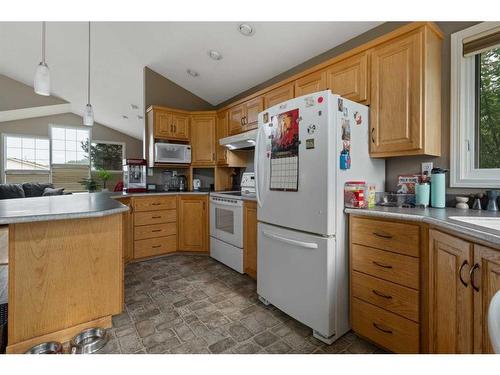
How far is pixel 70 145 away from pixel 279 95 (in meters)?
7.29

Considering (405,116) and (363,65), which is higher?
(363,65)

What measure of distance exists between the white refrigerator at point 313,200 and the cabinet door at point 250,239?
1.62 ft

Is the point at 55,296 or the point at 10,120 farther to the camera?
the point at 10,120

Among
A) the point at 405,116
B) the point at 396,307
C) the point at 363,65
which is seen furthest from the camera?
the point at 363,65

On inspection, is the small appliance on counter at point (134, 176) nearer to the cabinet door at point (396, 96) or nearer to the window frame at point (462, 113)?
the cabinet door at point (396, 96)

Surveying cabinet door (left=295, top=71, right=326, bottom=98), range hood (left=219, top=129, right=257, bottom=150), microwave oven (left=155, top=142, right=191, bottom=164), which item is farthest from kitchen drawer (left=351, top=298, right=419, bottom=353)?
microwave oven (left=155, top=142, right=191, bottom=164)

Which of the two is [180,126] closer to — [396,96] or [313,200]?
[313,200]

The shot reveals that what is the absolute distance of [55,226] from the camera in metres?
1.47

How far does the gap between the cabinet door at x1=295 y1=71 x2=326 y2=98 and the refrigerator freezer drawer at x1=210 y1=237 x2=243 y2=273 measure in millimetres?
1787

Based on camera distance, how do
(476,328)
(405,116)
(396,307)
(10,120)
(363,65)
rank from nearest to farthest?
(476,328), (396,307), (405,116), (363,65), (10,120)

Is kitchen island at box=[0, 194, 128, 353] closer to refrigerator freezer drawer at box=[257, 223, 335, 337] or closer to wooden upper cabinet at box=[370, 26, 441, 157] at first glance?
refrigerator freezer drawer at box=[257, 223, 335, 337]
